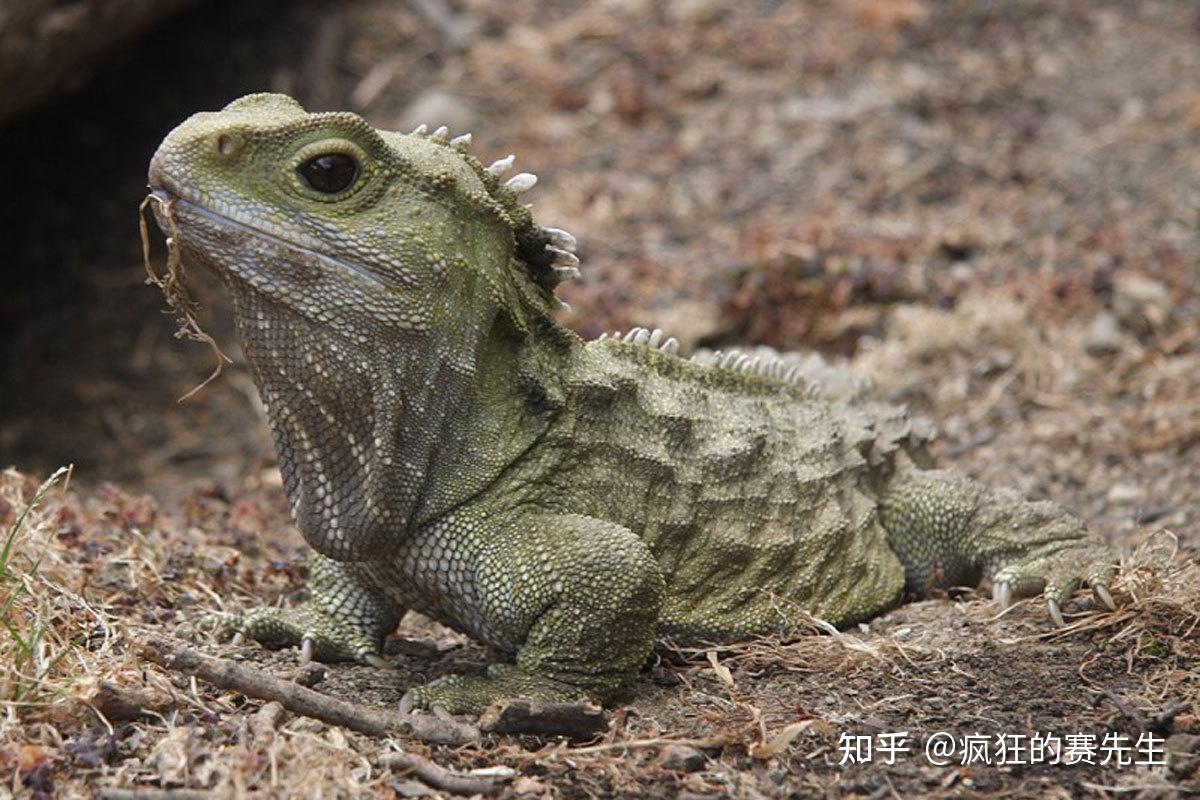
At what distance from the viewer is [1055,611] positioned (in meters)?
6.19

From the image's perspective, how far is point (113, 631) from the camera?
225 inches

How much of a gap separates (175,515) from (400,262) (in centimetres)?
365

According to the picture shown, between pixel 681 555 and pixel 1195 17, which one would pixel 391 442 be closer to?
pixel 681 555

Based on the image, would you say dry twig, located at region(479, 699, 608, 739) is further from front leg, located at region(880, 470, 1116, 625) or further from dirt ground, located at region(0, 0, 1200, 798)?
front leg, located at region(880, 470, 1116, 625)

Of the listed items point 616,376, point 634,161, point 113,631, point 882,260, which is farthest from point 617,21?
point 113,631

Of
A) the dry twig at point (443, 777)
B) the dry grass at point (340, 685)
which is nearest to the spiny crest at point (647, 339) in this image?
the dry grass at point (340, 685)

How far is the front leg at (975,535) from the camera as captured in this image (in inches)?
262

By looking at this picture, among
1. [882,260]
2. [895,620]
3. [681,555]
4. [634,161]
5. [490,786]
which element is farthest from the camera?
[634,161]

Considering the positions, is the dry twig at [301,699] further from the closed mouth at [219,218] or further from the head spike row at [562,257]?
the head spike row at [562,257]

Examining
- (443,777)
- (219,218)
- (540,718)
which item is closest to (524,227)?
(219,218)

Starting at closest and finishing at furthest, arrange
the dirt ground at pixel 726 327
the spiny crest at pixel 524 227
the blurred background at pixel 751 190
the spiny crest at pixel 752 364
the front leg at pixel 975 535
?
1. the dirt ground at pixel 726 327
2. the spiny crest at pixel 524 227
3. the front leg at pixel 975 535
4. the spiny crest at pixel 752 364
5. the blurred background at pixel 751 190

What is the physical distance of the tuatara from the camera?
5160 millimetres

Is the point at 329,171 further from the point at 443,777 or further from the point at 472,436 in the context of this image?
the point at 443,777

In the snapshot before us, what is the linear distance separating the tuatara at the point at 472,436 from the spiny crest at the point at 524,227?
12mm
